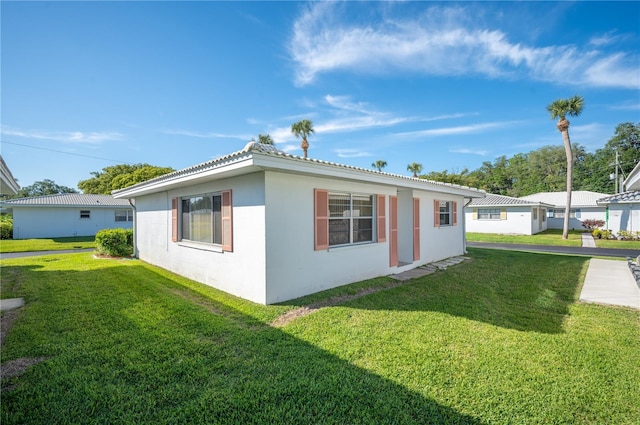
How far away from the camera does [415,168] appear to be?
39.0 metres

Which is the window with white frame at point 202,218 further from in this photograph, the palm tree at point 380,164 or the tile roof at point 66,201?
the palm tree at point 380,164

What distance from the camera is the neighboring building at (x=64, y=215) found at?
1928 centimetres

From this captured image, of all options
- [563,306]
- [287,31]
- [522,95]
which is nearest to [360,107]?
[287,31]

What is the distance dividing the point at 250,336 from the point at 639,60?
16.4 m

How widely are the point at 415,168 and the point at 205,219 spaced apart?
1439 inches

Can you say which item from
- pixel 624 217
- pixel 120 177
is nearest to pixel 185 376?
pixel 624 217

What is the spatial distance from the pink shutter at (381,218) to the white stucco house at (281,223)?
0.09ft

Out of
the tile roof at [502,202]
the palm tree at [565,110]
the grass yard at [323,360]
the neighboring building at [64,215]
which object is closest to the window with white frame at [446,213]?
the grass yard at [323,360]

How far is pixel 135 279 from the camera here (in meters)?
7.46

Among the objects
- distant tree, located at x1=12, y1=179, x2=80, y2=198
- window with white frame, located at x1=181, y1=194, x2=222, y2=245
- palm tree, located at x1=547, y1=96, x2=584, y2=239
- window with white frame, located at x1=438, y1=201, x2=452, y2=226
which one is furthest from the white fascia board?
distant tree, located at x1=12, y1=179, x2=80, y2=198

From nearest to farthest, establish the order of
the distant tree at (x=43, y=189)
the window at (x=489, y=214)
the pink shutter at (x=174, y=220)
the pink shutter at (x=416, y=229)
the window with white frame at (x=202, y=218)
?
the window with white frame at (x=202, y=218) → the pink shutter at (x=174, y=220) → the pink shutter at (x=416, y=229) → the window at (x=489, y=214) → the distant tree at (x=43, y=189)

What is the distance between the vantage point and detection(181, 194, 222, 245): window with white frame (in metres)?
6.55

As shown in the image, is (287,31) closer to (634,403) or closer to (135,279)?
(135,279)

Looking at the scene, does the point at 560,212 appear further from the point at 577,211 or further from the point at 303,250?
the point at 303,250
